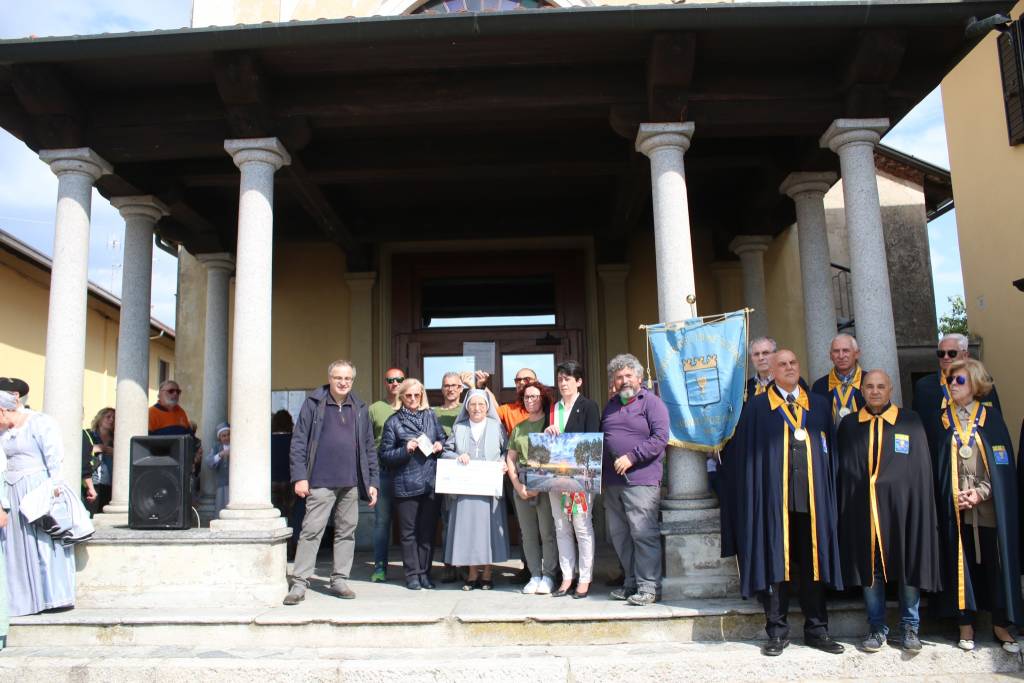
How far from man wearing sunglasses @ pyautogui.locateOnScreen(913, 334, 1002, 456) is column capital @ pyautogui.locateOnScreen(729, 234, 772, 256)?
4114 millimetres

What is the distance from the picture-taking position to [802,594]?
481cm

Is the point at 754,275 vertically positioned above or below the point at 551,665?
→ above

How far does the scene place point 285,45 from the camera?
18.6 ft

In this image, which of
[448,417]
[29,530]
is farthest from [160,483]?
[448,417]

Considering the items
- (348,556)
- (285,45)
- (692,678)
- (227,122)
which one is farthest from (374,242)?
(692,678)

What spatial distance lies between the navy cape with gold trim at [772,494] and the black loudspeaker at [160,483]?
4004mm

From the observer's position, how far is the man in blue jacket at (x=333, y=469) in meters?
5.71

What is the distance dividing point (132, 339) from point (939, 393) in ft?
21.8

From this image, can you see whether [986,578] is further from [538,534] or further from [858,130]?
[858,130]

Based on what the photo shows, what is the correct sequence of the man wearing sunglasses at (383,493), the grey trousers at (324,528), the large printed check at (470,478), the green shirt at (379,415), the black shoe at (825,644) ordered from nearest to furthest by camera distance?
the black shoe at (825,644) < the grey trousers at (324,528) < the large printed check at (470,478) < the man wearing sunglasses at (383,493) < the green shirt at (379,415)

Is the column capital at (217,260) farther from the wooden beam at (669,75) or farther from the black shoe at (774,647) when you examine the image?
the black shoe at (774,647)

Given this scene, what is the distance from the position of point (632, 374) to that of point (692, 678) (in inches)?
77.4

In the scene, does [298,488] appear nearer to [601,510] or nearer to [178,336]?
[601,510]

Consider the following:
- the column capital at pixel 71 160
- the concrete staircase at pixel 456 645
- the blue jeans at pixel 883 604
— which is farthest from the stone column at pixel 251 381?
the blue jeans at pixel 883 604
